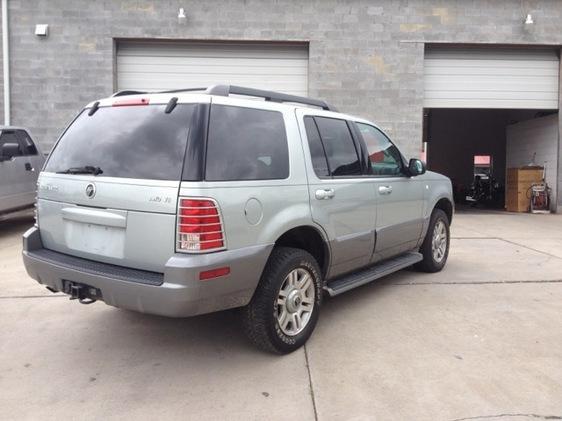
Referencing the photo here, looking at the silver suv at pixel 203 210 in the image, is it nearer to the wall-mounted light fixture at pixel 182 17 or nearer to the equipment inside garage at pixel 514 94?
the wall-mounted light fixture at pixel 182 17

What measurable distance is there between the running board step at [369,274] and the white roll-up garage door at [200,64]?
8.32m

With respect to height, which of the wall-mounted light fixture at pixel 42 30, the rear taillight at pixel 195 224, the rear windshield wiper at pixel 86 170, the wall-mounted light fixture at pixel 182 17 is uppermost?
the wall-mounted light fixture at pixel 182 17

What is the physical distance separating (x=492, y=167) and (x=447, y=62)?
11486mm

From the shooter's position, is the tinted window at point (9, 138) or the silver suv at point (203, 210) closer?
the silver suv at point (203, 210)

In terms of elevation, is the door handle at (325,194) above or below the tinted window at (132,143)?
below

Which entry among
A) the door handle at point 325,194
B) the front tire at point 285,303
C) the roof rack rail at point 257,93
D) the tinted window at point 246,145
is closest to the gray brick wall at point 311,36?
the roof rack rail at point 257,93

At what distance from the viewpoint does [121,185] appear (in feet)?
10.6

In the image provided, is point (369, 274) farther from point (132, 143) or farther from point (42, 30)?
point (42, 30)

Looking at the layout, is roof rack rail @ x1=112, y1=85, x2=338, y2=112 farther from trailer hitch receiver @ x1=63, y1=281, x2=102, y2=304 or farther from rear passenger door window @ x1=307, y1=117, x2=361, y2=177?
trailer hitch receiver @ x1=63, y1=281, x2=102, y2=304

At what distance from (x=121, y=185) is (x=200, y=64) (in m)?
10.1

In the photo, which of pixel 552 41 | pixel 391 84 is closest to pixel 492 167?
pixel 552 41

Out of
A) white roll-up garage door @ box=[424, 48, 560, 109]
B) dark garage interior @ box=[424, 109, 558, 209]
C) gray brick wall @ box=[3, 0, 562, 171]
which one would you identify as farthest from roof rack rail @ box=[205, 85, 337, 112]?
dark garage interior @ box=[424, 109, 558, 209]

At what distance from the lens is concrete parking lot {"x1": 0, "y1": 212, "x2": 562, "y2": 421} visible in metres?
3.02

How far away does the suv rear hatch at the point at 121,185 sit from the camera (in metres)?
3.12
